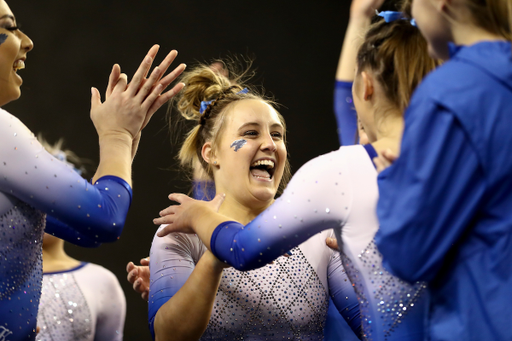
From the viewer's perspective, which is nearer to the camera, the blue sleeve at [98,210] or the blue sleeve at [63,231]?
the blue sleeve at [98,210]

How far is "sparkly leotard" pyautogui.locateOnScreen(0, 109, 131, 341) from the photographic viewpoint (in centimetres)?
107

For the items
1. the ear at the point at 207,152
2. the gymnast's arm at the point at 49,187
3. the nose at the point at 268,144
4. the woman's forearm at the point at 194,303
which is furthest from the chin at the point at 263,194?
the gymnast's arm at the point at 49,187

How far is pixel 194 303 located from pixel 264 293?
1.03 feet

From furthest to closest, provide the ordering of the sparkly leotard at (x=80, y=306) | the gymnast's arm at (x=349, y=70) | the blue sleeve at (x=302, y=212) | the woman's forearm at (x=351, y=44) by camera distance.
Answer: the sparkly leotard at (x=80, y=306) → the gymnast's arm at (x=349, y=70) → the woman's forearm at (x=351, y=44) → the blue sleeve at (x=302, y=212)

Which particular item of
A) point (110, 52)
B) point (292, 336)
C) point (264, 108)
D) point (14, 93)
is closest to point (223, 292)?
point (292, 336)

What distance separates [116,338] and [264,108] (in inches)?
57.9

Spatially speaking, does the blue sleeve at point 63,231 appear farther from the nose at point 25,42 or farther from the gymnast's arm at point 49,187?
the nose at point 25,42

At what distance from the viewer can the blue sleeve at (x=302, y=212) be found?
1044 millimetres

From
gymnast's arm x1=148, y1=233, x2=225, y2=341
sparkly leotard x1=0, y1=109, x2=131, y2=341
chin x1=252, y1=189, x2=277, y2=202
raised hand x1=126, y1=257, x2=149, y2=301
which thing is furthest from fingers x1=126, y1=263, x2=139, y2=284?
sparkly leotard x1=0, y1=109, x2=131, y2=341

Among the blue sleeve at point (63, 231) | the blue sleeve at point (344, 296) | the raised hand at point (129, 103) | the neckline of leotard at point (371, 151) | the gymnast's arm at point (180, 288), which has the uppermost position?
the neckline of leotard at point (371, 151)

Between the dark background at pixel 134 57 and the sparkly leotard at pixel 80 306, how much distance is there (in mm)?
892

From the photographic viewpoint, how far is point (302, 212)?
1042 mm

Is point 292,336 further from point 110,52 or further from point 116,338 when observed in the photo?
point 110,52

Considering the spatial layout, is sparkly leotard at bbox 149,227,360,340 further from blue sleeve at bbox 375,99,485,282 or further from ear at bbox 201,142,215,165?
blue sleeve at bbox 375,99,485,282
